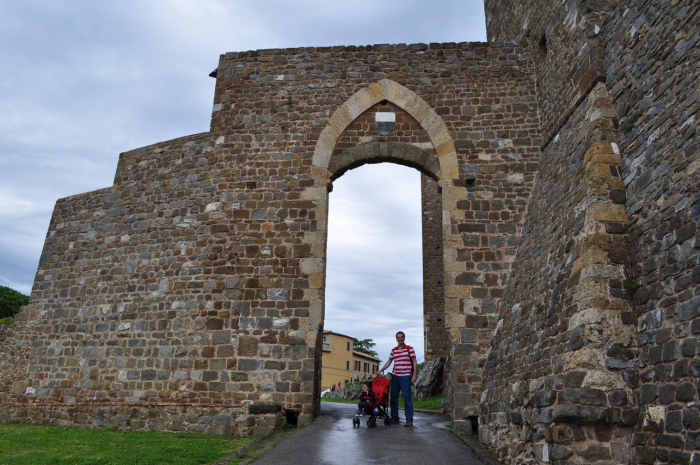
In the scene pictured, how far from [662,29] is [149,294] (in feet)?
30.4

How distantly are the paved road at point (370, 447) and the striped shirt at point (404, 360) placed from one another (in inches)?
34.8

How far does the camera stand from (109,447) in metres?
7.19

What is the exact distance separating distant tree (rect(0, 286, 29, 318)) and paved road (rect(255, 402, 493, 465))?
3173 centimetres

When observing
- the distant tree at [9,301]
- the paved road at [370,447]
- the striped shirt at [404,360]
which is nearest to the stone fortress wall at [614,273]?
the paved road at [370,447]

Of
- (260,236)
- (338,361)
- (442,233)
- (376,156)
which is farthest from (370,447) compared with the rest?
(338,361)

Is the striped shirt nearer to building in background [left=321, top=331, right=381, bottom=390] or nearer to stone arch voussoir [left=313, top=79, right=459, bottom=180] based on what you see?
stone arch voussoir [left=313, top=79, right=459, bottom=180]

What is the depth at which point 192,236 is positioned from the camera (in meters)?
10.3

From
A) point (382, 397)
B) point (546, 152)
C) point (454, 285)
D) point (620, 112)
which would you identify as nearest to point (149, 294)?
point (382, 397)

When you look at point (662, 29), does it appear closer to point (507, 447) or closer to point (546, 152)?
point (546, 152)

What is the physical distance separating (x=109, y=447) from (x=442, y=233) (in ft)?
21.3

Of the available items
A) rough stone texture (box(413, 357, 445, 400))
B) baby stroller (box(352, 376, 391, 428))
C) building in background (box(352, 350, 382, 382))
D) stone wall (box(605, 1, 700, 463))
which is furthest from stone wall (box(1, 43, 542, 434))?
building in background (box(352, 350, 382, 382))

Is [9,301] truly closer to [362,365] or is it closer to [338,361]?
[338,361]

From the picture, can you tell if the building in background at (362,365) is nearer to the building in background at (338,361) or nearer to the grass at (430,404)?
the building in background at (338,361)

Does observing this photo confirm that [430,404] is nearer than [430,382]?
Yes
